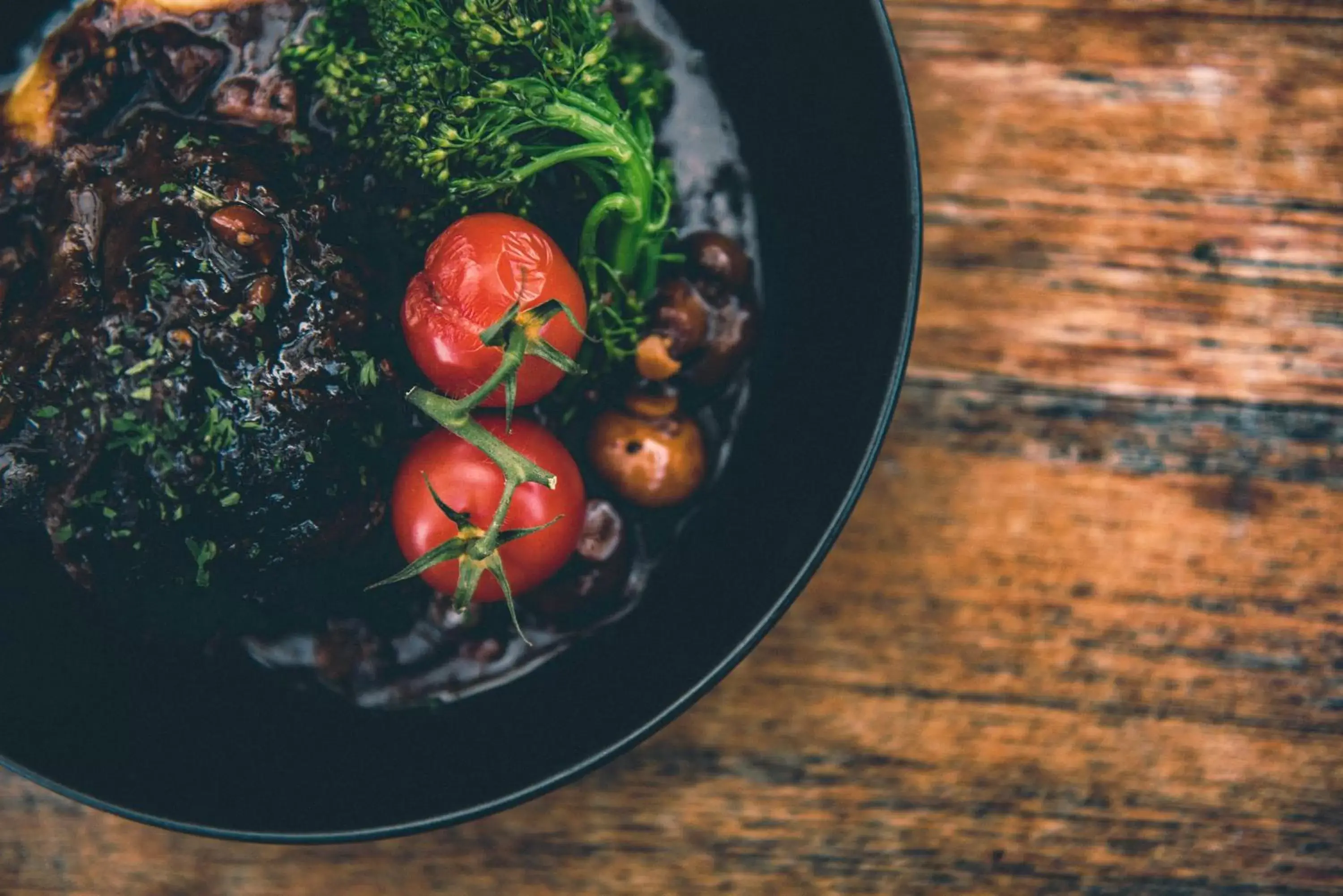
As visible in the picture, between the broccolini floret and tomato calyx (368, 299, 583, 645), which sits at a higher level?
the broccolini floret

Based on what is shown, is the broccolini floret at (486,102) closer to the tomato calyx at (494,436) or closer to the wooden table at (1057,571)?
the tomato calyx at (494,436)

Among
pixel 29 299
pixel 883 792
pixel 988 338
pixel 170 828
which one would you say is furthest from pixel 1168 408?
pixel 29 299

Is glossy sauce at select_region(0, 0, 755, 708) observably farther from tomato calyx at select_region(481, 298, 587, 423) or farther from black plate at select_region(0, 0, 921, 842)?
tomato calyx at select_region(481, 298, 587, 423)

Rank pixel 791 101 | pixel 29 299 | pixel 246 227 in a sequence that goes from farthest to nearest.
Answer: pixel 791 101 → pixel 29 299 → pixel 246 227

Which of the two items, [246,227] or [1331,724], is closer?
[246,227]

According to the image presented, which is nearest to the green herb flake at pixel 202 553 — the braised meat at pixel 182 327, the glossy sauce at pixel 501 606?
the braised meat at pixel 182 327

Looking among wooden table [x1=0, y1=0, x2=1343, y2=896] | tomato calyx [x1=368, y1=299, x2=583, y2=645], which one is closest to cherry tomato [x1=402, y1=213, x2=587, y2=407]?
tomato calyx [x1=368, y1=299, x2=583, y2=645]

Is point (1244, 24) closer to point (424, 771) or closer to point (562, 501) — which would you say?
point (562, 501)
